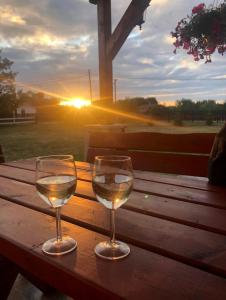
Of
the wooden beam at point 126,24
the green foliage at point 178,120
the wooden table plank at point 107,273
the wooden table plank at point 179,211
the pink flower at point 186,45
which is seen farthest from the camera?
the green foliage at point 178,120

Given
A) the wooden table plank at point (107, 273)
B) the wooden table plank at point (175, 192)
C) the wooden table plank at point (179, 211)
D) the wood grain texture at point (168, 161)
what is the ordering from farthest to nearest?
1. the wood grain texture at point (168, 161)
2. the wooden table plank at point (175, 192)
3. the wooden table plank at point (179, 211)
4. the wooden table plank at point (107, 273)

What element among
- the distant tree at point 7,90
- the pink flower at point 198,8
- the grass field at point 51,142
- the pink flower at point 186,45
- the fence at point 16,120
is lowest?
the grass field at point 51,142

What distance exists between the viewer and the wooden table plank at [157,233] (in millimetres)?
561

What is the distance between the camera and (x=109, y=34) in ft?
9.61

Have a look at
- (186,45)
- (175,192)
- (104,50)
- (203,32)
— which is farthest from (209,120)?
(175,192)

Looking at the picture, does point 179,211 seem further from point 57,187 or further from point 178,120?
point 178,120

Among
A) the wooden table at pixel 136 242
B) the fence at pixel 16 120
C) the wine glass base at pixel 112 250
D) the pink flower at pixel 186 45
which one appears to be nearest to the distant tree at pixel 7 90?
the fence at pixel 16 120

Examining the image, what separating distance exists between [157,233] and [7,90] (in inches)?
1063

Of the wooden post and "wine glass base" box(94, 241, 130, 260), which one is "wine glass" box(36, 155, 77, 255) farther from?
the wooden post

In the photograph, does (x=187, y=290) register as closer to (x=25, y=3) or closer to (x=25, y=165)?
(x=25, y=165)

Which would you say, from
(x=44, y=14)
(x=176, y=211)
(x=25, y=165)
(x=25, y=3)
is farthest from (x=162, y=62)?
(x=176, y=211)

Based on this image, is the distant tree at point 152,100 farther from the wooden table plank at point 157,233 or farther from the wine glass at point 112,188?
the wine glass at point 112,188

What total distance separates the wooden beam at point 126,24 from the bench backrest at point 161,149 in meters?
1.18

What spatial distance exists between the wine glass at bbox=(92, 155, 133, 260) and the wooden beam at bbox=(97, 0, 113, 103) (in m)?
2.54
